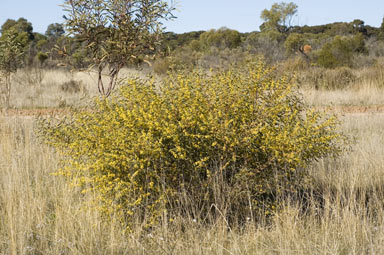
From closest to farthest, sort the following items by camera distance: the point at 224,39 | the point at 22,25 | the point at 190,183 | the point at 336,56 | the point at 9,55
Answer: the point at 190,183 → the point at 9,55 → the point at 336,56 → the point at 224,39 → the point at 22,25

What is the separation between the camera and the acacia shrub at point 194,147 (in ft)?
11.1

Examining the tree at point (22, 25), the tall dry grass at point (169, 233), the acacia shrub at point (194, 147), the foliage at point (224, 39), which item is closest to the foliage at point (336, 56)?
the tall dry grass at point (169, 233)

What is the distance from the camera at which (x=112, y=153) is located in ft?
11.2

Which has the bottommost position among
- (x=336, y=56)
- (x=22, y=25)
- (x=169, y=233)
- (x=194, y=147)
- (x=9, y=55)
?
(x=169, y=233)

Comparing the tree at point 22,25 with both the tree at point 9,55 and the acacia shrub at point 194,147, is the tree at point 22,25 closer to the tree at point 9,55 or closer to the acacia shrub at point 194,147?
the tree at point 9,55

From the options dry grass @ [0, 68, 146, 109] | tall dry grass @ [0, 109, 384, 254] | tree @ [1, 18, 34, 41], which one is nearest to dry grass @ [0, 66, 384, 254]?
tall dry grass @ [0, 109, 384, 254]

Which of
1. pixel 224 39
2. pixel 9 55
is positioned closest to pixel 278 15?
pixel 224 39

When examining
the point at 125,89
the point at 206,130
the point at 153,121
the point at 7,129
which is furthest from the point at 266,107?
the point at 7,129

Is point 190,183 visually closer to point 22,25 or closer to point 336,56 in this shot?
point 336,56

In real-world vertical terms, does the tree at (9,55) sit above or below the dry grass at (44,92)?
above

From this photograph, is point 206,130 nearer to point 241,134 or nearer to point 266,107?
point 241,134

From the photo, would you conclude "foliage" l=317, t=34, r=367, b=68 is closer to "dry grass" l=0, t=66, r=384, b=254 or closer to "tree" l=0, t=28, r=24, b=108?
"tree" l=0, t=28, r=24, b=108

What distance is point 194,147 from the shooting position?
11.7ft

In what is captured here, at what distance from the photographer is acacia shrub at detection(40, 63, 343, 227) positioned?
11.1 feet
